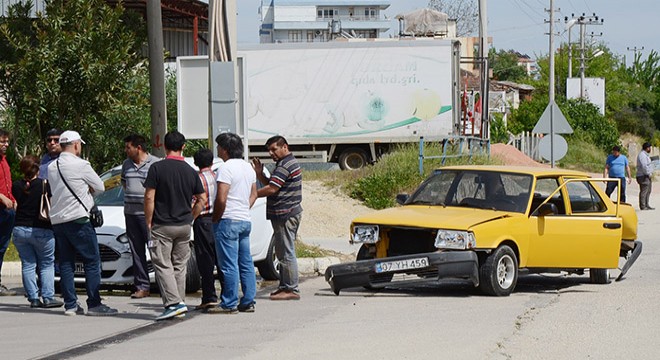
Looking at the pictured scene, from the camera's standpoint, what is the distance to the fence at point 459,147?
28.2m

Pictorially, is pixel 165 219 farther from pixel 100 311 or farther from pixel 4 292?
pixel 4 292

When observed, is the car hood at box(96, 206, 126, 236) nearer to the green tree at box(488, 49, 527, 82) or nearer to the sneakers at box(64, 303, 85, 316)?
the sneakers at box(64, 303, 85, 316)

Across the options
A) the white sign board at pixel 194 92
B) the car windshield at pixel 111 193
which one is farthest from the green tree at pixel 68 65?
the car windshield at pixel 111 193

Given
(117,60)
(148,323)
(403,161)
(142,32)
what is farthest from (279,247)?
(403,161)

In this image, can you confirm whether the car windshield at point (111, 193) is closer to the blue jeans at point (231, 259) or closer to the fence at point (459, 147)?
the blue jeans at point (231, 259)

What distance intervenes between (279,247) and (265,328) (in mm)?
2295

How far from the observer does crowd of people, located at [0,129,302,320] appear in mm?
11619

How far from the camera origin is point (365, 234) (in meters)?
14.0

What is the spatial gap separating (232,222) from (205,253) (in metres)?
0.45

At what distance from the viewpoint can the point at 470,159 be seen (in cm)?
3027

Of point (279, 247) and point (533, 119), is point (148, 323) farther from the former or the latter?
point (533, 119)

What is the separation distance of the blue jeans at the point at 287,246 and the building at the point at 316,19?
Answer: 13646 centimetres

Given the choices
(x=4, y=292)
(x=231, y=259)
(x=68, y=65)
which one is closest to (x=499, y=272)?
(x=231, y=259)

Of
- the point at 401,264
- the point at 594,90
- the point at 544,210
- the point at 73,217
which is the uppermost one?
the point at 594,90
